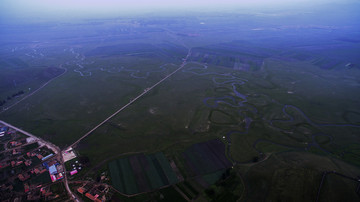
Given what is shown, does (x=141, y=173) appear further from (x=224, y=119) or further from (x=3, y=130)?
(x=3, y=130)

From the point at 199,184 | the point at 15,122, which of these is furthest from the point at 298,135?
the point at 15,122

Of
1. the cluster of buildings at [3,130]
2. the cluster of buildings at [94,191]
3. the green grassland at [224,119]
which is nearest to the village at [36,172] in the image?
the cluster of buildings at [94,191]

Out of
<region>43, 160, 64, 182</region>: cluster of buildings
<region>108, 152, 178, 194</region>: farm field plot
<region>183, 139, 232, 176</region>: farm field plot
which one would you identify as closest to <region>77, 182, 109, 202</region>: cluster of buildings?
<region>108, 152, 178, 194</region>: farm field plot

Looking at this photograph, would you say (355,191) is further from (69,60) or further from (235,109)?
(69,60)

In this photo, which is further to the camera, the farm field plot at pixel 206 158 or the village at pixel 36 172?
the farm field plot at pixel 206 158

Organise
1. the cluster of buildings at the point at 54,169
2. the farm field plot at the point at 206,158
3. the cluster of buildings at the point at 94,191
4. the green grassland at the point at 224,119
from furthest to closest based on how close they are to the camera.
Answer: the farm field plot at the point at 206,158 → the cluster of buildings at the point at 54,169 → the green grassland at the point at 224,119 → the cluster of buildings at the point at 94,191

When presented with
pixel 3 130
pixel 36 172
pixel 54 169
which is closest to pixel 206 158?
pixel 54 169

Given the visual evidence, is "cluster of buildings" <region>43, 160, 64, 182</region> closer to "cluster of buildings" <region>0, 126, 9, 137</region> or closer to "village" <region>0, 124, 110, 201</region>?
"village" <region>0, 124, 110, 201</region>

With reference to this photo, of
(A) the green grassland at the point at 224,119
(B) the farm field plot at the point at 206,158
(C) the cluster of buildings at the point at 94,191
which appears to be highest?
(A) the green grassland at the point at 224,119

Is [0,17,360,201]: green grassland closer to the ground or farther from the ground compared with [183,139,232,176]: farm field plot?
farther from the ground

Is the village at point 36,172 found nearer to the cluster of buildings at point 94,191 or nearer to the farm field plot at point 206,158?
the cluster of buildings at point 94,191

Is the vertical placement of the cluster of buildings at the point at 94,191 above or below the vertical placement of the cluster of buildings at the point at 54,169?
below
